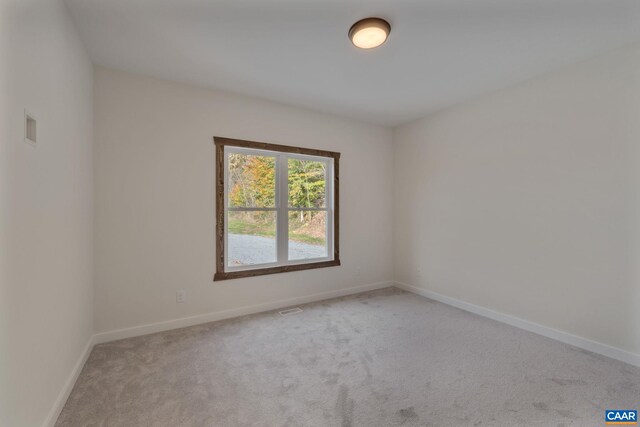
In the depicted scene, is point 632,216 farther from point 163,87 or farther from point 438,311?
point 163,87

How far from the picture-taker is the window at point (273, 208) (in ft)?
11.0

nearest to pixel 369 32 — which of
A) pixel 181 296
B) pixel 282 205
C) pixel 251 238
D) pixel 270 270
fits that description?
pixel 282 205

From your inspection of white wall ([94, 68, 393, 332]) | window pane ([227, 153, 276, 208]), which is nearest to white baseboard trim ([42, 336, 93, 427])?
white wall ([94, 68, 393, 332])

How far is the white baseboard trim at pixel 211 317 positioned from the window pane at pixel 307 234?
0.56m

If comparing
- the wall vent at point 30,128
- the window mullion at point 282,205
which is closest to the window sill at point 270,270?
the window mullion at point 282,205

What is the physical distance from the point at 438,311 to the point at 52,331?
3.59 m

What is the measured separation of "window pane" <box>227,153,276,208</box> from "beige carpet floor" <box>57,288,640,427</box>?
1455mm

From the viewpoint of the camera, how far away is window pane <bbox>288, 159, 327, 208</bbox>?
3863 millimetres

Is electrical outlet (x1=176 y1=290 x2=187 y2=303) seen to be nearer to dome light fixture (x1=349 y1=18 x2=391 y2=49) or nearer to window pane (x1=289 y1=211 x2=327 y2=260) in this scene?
window pane (x1=289 y1=211 x2=327 y2=260)

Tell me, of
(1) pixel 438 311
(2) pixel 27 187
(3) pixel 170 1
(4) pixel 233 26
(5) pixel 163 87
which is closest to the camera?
(2) pixel 27 187

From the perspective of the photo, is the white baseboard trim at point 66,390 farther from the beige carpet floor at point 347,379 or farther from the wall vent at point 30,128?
the wall vent at point 30,128

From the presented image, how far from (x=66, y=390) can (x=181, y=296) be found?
3.98 ft

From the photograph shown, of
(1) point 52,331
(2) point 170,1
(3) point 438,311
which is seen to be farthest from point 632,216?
(1) point 52,331

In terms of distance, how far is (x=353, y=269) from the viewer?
4266 mm
